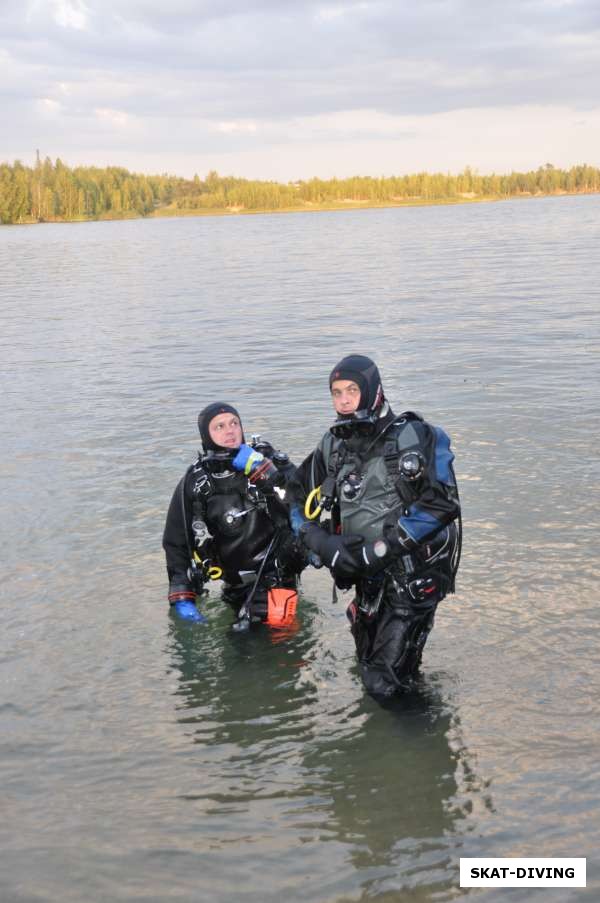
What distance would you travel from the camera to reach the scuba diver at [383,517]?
5.04 meters

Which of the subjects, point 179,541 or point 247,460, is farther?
point 179,541

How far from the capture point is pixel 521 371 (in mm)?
17062

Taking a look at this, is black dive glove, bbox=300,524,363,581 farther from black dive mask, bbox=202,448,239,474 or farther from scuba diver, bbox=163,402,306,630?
black dive mask, bbox=202,448,239,474

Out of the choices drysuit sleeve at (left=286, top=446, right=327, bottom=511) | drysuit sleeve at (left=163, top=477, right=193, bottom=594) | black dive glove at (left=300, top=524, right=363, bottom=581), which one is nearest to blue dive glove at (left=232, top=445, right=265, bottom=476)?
drysuit sleeve at (left=163, top=477, right=193, bottom=594)

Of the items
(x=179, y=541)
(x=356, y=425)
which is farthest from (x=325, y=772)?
(x=179, y=541)

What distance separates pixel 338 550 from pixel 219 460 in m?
1.62

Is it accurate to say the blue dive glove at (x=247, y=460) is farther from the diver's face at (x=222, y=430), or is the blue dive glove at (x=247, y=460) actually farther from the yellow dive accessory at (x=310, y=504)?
the yellow dive accessory at (x=310, y=504)

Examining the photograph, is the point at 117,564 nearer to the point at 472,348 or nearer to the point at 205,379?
the point at 205,379

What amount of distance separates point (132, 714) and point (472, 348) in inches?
592

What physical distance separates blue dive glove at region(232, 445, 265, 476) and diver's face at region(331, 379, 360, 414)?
1.29 meters

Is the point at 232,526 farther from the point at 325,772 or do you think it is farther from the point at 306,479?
the point at 325,772

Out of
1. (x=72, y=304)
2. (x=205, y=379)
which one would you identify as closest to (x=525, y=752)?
(x=205, y=379)

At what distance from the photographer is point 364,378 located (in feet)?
17.2

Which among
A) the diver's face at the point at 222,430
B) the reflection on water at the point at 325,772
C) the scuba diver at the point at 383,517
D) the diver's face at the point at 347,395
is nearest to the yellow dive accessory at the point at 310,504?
the scuba diver at the point at 383,517
